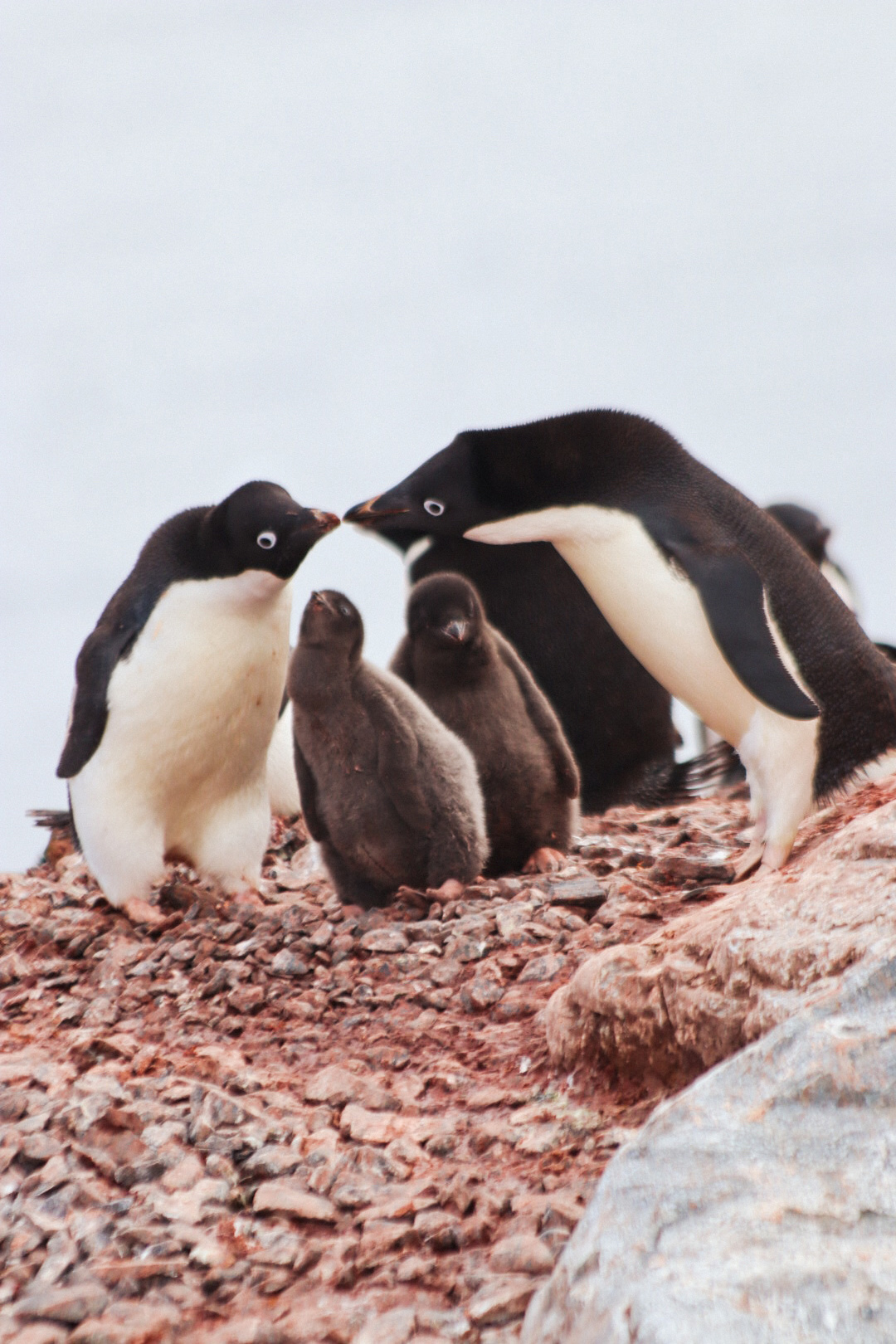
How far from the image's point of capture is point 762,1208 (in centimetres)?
167

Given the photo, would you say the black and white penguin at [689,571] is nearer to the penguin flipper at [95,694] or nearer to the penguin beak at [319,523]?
the penguin beak at [319,523]

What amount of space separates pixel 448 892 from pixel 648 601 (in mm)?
1092

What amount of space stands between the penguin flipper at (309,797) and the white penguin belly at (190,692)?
0.44 meters

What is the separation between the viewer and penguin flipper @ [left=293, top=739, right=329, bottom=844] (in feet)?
14.5

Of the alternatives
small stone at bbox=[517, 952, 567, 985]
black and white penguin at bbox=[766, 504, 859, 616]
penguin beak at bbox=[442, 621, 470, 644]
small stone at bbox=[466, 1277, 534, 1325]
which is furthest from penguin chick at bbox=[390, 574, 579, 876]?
black and white penguin at bbox=[766, 504, 859, 616]

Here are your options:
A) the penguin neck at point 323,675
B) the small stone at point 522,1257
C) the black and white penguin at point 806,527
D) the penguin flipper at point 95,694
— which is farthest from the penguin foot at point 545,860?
the black and white penguin at point 806,527

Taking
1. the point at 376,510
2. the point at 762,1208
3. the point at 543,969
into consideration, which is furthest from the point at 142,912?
the point at 762,1208

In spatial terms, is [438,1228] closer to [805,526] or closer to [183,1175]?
[183,1175]

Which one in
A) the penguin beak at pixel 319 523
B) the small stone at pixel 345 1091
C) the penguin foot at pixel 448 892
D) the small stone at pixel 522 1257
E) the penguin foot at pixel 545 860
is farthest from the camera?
the penguin foot at pixel 545 860

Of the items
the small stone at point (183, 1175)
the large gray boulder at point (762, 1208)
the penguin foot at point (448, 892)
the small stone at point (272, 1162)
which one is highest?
the penguin foot at point (448, 892)

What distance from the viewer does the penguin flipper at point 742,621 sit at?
3576 millimetres

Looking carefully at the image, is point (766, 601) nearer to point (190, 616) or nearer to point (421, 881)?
point (421, 881)

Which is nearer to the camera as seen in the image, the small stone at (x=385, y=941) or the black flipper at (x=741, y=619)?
the black flipper at (x=741, y=619)

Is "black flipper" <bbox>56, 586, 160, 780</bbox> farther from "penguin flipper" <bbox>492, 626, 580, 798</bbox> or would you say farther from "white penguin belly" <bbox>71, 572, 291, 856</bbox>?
"penguin flipper" <bbox>492, 626, 580, 798</bbox>
